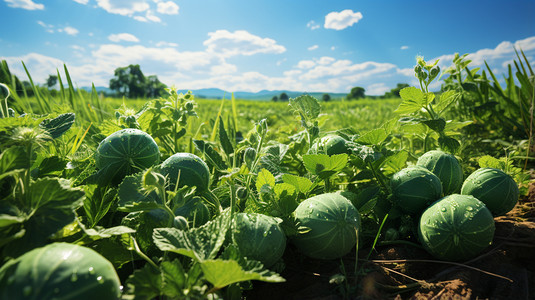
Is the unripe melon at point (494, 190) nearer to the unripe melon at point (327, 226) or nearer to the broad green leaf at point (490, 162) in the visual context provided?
the broad green leaf at point (490, 162)

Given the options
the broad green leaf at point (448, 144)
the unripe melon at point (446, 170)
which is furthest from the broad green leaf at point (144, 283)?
the broad green leaf at point (448, 144)

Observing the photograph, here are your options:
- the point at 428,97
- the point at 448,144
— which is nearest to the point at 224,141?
the point at 428,97

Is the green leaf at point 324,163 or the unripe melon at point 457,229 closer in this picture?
the unripe melon at point 457,229

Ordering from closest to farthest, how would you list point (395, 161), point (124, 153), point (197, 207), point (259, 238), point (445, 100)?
point (259, 238), point (197, 207), point (124, 153), point (395, 161), point (445, 100)

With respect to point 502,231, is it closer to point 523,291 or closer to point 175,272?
point 523,291

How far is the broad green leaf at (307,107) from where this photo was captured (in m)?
1.70

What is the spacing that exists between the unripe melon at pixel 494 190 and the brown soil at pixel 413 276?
14 centimetres

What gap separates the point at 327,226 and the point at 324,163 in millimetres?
311

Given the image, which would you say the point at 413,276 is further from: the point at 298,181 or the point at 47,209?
the point at 47,209

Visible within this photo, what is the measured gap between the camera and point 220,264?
2.55ft

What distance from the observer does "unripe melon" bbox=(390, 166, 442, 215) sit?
139 centimetres

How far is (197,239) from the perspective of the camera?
36.8 inches

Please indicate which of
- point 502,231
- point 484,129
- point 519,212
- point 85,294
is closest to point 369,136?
point 502,231

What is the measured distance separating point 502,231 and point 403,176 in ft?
1.77
